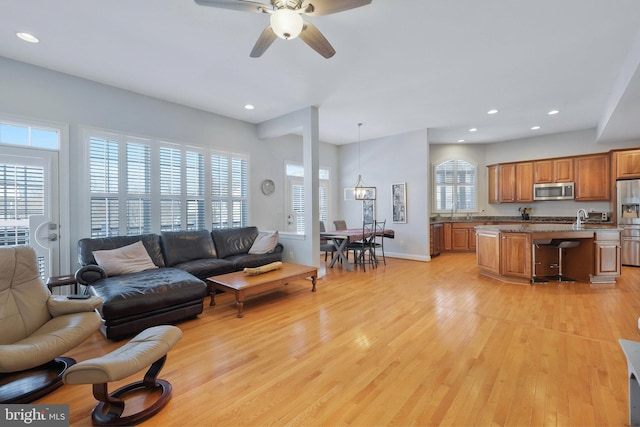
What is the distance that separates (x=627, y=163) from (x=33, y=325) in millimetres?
9296

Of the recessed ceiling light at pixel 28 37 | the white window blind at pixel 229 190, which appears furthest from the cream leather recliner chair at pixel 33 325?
the white window blind at pixel 229 190

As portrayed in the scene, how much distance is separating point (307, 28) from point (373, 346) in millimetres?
2762

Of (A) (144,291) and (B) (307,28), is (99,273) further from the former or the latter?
(B) (307,28)

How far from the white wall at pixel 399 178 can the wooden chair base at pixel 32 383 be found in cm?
617

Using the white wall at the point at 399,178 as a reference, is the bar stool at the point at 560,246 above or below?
below

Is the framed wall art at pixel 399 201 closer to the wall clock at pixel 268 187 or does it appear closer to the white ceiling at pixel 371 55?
the white ceiling at pixel 371 55

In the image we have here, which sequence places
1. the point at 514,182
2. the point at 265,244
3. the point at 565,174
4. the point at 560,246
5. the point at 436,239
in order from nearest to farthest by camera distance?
the point at 560,246
the point at 265,244
the point at 565,174
the point at 514,182
the point at 436,239

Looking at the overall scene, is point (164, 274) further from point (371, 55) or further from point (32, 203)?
point (371, 55)

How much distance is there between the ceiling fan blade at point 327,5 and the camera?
1992 millimetres

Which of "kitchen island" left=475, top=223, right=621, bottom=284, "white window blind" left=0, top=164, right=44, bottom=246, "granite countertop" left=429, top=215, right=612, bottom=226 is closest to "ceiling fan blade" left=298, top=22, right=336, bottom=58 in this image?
"white window blind" left=0, top=164, right=44, bottom=246

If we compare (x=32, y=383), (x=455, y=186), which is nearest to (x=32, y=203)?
(x=32, y=383)

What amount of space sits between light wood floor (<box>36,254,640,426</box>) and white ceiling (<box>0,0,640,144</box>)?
2966 millimetres

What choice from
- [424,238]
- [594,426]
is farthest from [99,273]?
[424,238]

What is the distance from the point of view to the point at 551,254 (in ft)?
16.0
